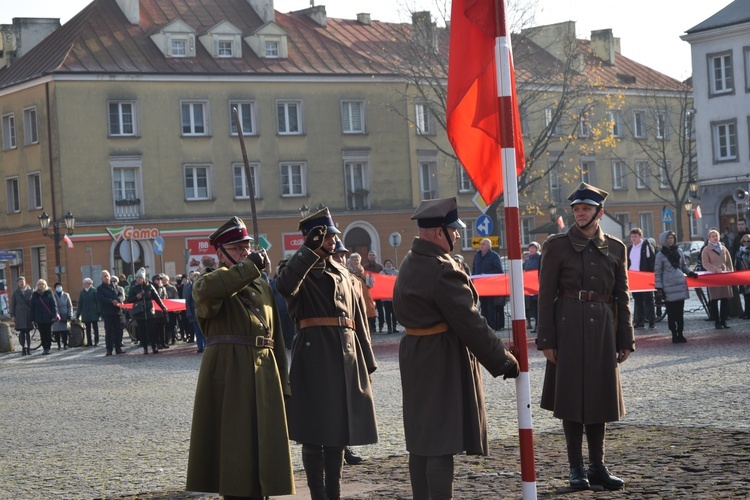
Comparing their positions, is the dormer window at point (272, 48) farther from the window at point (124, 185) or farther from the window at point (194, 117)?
the window at point (124, 185)

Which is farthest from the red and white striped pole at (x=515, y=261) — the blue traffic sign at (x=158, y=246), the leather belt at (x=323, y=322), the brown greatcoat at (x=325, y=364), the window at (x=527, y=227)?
the window at (x=527, y=227)

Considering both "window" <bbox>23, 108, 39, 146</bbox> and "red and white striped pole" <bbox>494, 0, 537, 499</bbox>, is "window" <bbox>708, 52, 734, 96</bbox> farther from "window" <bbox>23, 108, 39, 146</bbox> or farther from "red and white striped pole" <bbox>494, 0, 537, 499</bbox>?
"red and white striped pole" <bbox>494, 0, 537, 499</bbox>

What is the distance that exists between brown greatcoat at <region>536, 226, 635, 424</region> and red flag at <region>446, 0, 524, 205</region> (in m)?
1.44

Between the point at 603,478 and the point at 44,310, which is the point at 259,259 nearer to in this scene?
the point at 603,478


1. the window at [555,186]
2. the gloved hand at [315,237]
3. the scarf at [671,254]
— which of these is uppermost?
the window at [555,186]

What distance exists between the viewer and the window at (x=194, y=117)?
62562 millimetres

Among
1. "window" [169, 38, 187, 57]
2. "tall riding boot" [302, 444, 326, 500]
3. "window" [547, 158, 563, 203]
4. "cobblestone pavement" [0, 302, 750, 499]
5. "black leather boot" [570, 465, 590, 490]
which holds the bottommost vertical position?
"cobblestone pavement" [0, 302, 750, 499]

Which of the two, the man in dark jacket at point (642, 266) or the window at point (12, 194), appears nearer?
the man in dark jacket at point (642, 266)

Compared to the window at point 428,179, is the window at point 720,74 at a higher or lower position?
higher

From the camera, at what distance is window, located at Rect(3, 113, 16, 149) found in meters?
64.0

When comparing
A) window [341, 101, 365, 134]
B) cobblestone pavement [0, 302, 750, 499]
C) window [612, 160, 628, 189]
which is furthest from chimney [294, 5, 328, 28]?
cobblestone pavement [0, 302, 750, 499]

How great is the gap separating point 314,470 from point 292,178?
56.6 meters

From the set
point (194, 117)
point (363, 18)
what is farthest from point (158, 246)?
point (363, 18)

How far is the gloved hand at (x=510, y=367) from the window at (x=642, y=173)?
7264 cm
